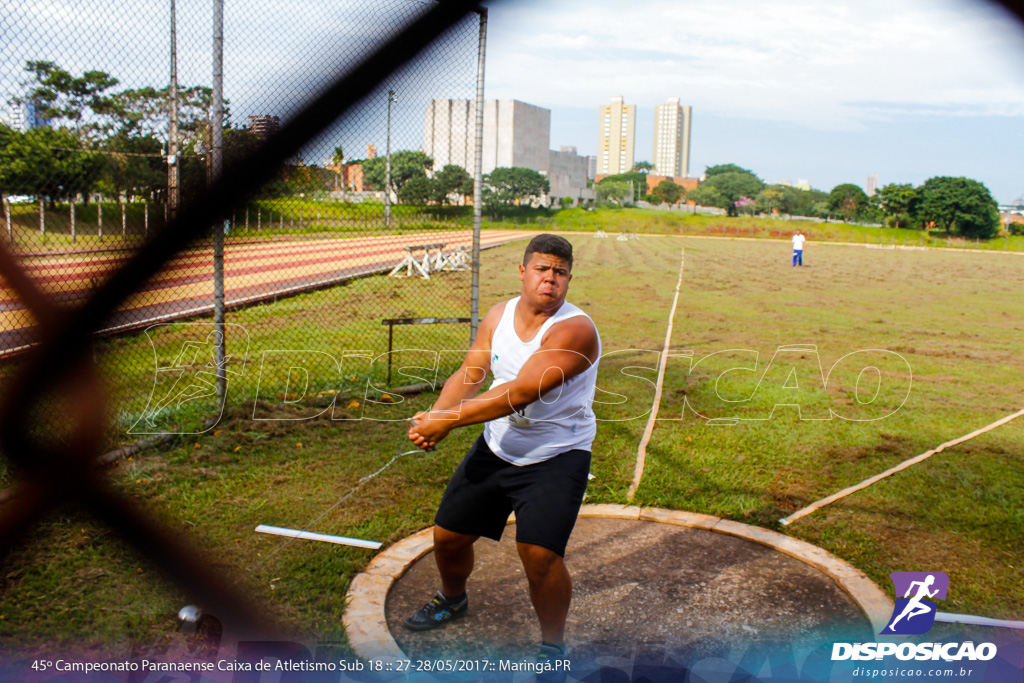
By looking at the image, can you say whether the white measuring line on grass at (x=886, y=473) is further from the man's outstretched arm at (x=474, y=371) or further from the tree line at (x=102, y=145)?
the tree line at (x=102, y=145)

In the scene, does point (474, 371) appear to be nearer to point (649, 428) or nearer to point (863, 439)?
point (649, 428)

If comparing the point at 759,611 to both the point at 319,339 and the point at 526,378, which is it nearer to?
the point at 526,378

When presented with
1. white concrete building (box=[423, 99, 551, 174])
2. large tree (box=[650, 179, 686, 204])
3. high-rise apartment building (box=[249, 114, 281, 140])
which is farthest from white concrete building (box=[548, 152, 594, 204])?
high-rise apartment building (box=[249, 114, 281, 140])

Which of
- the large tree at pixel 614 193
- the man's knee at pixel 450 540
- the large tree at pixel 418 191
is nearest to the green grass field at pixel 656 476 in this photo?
the man's knee at pixel 450 540

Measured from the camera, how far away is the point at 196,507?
4.10m

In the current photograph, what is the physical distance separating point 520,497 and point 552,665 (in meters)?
0.59

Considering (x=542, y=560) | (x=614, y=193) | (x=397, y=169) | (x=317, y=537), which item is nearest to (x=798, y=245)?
(x=317, y=537)

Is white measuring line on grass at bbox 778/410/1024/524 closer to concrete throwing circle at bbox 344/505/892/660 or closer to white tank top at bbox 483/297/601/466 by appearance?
concrete throwing circle at bbox 344/505/892/660

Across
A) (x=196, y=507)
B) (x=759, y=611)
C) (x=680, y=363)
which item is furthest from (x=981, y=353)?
(x=196, y=507)

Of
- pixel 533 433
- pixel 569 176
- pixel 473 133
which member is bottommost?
pixel 533 433

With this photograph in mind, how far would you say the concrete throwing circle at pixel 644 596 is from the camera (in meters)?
3.03

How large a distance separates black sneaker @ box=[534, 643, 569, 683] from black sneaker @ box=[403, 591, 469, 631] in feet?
1.72

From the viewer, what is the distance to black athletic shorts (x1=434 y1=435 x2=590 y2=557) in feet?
8.83

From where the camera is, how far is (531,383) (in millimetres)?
2570
